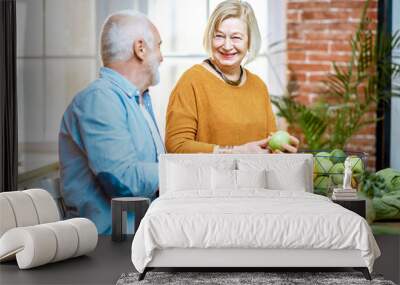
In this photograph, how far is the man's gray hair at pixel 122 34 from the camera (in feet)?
25.1

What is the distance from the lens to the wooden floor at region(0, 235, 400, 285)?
17.5 feet

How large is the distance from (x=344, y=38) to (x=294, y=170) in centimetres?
164

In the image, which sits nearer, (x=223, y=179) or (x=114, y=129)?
(x=223, y=179)

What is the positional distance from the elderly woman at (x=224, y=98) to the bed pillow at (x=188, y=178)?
827 millimetres

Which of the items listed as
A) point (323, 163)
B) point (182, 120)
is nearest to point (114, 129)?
point (182, 120)

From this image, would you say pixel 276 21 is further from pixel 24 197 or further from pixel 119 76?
pixel 24 197

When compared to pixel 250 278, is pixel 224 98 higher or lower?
higher

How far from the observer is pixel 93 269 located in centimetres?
570

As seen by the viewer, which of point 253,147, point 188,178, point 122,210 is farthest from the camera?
point 253,147

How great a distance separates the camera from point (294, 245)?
5250 mm

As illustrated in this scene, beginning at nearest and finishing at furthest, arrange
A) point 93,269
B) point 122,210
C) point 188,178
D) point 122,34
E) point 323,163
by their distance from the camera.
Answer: point 93,269 < point 188,178 < point 122,210 < point 323,163 < point 122,34

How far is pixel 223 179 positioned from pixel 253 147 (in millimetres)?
1036

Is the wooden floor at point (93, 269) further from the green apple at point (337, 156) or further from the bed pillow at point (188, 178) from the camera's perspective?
the green apple at point (337, 156)

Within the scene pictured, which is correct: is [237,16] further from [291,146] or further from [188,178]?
[188,178]
